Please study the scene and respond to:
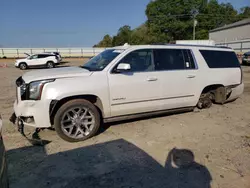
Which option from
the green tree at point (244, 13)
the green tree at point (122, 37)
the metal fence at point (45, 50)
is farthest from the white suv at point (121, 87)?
the green tree at point (244, 13)

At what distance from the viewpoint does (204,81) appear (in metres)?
5.21

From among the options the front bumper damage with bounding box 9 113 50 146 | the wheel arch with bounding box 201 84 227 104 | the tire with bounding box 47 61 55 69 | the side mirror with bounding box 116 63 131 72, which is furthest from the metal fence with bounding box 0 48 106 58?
the front bumper damage with bounding box 9 113 50 146

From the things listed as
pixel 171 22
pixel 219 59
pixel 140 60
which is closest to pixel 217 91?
pixel 219 59

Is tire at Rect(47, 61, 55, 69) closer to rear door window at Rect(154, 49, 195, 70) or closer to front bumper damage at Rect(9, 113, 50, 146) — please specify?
front bumper damage at Rect(9, 113, 50, 146)

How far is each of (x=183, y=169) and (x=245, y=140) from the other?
178cm

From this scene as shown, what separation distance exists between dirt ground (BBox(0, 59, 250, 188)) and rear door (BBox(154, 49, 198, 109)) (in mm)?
519

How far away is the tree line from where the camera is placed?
60125 millimetres

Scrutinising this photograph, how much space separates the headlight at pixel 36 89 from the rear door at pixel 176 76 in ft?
7.76

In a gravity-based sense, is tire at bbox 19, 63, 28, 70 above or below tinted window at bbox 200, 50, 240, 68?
above

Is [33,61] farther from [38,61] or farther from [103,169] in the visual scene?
[103,169]

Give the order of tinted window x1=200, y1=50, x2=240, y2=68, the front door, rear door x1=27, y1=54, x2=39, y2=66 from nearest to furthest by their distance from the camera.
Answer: the front door, tinted window x1=200, y1=50, x2=240, y2=68, rear door x1=27, y1=54, x2=39, y2=66

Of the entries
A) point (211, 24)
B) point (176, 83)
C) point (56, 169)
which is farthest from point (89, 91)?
point (211, 24)

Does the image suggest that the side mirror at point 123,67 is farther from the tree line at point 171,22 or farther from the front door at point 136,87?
the tree line at point 171,22

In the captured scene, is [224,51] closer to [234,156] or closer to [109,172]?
[234,156]
